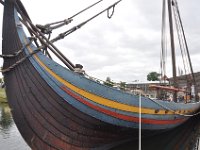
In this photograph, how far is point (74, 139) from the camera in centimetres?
816

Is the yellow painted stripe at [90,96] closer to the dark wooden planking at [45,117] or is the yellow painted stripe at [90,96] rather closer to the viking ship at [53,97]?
the viking ship at [53,97]

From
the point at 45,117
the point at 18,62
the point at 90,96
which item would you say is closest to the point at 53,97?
the point at 45,117

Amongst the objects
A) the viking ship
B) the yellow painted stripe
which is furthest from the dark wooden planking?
the yellow painted stripe

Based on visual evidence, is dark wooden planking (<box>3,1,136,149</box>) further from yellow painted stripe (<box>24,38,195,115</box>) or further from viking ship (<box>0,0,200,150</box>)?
yellow painted stripe (<box>24,38,195,115</box>)

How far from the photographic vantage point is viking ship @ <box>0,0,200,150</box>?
26.0 feet

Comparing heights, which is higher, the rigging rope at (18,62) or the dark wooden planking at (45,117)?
the rigging rope at (18,62)

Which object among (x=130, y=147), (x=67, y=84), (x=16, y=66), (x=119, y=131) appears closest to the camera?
(x=67, y=84)

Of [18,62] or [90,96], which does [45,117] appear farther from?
[18,62]

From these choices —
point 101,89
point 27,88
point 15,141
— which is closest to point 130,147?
point 101,89

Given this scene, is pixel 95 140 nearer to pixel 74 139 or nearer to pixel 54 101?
pixel 74 139

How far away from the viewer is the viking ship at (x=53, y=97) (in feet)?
26.0

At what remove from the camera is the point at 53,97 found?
26.1 feet

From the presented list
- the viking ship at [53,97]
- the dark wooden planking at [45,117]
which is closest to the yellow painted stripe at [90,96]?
the viking ship at [53,97]

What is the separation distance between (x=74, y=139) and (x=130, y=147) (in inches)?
118
